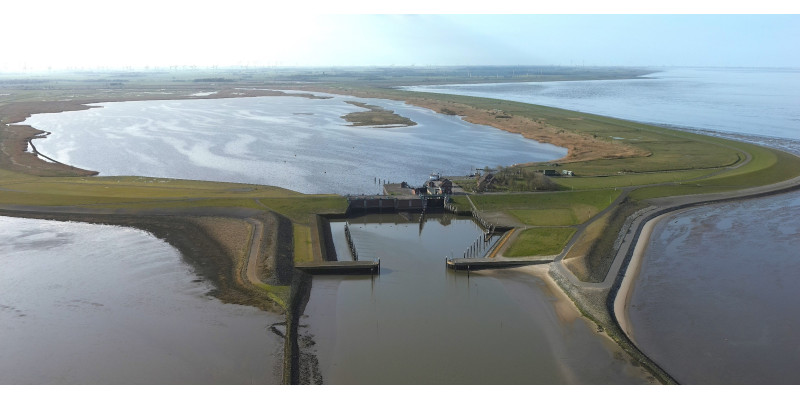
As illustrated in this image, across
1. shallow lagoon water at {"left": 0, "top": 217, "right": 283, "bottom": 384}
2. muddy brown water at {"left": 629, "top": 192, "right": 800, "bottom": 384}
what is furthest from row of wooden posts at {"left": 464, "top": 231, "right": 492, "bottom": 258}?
shallow lagoon water at {"left": 0, "top": 217, "right": 283, "bottom": 384}

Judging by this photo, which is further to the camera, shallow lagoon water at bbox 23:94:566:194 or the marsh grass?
shallow lagoon water at bbox 23:94:566:194

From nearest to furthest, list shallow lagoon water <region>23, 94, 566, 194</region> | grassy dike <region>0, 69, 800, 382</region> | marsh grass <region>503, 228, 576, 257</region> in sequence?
grassy dike <region>0, 69, 800, 382</region> → marsh grass <region>503, 228, 576, 257</region> → shallow lagoon water <region>23, 94, 566, 194</region>

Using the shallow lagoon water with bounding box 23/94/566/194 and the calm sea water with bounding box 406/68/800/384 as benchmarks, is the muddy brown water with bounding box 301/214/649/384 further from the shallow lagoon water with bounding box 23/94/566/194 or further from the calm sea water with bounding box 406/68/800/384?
the shallow lagoon water with bounding box 23/94/566/194

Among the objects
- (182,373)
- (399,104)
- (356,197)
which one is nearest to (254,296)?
(182,373)

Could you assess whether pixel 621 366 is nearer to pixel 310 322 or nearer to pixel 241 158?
pixel 310 322

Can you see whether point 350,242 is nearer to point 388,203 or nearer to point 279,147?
point 388,203
